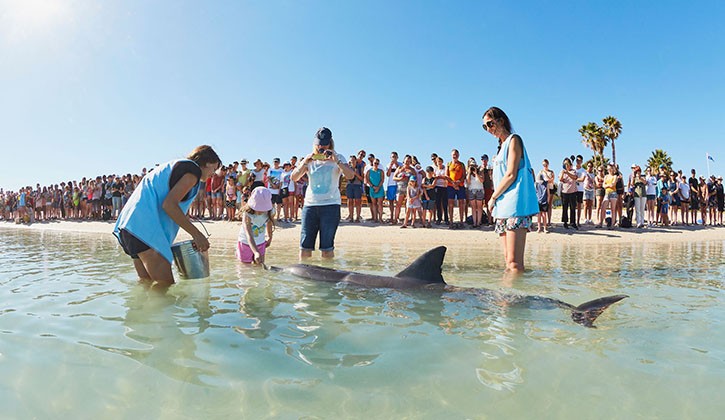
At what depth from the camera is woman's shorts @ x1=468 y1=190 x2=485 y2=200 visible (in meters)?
14.0

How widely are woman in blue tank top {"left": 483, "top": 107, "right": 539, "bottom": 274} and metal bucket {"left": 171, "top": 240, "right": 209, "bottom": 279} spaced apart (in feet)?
10.7

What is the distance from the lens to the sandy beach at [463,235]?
1215cm

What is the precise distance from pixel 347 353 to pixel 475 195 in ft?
39.0

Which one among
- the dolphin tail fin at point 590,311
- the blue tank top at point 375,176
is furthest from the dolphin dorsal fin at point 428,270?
the blue tank top at point 375,176

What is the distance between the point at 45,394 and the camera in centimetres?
232

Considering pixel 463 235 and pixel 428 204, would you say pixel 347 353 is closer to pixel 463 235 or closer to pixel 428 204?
pixel 463 235

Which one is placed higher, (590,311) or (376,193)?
(376,193)

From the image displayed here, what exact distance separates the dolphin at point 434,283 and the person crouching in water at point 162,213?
4.67ft

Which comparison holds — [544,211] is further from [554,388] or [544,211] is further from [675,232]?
[554,388]

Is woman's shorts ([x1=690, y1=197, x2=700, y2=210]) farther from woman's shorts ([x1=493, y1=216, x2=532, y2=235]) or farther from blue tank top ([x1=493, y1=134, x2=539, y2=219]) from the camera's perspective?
woman's shorts ([x1=493, y1=216, x2=532, y2=235])

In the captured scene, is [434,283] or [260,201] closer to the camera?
[434,283]

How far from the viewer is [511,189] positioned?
489cm

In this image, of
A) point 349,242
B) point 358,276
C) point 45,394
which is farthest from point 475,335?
point 349,242

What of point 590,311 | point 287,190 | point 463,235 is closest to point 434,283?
point 590,311
